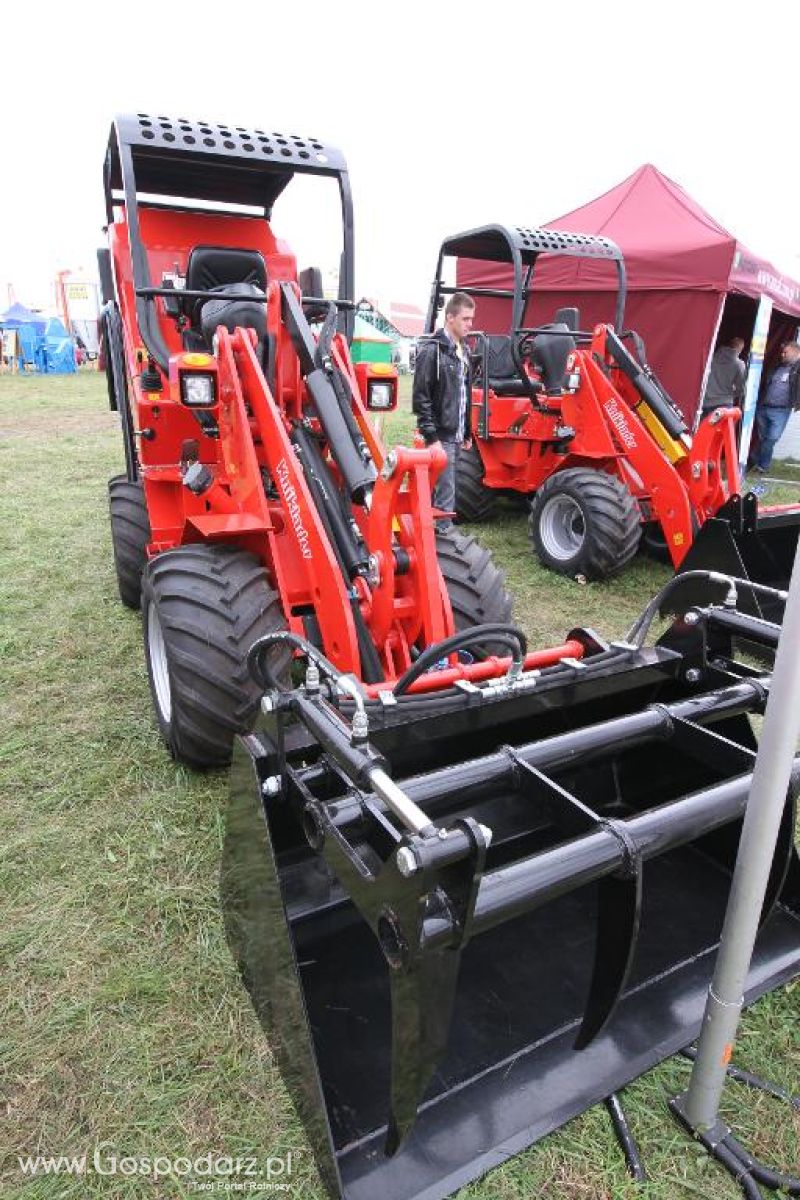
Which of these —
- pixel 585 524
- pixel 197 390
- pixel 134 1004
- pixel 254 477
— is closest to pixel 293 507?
pixel 254 477

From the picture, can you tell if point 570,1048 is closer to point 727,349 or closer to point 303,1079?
point 303,1079

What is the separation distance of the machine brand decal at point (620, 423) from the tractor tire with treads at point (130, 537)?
3.56 m

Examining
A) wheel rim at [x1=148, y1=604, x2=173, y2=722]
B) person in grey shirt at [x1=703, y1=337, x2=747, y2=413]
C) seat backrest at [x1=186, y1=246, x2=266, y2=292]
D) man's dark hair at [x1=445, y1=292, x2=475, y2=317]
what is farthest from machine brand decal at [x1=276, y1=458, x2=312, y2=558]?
person in grey shirt at [x1=703, y1=337, x2=747, y2=413]

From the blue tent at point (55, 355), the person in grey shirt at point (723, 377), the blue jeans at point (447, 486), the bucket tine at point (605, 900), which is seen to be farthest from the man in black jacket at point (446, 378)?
the blue tent at point (55, 355)

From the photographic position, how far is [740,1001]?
1.64m

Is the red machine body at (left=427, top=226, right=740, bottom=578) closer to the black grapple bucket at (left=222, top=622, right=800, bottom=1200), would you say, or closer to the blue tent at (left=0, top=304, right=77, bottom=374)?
the black grapple bucket at (left=222, top=622, right=800, bottom=1200)

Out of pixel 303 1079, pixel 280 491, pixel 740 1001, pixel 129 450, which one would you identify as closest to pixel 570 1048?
pixel 740 1001

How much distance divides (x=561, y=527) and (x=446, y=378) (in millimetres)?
1532

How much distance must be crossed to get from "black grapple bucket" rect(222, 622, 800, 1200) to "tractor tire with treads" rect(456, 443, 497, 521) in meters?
5.04

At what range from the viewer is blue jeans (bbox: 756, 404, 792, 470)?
38.2ft

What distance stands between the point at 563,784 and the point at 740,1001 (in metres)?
0.97

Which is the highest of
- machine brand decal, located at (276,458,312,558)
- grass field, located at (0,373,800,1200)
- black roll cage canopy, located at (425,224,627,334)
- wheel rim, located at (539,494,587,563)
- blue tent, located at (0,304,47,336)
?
black roll cage canopy, located at (425,224,627,334)

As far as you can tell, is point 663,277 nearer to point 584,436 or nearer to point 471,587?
point 584,436

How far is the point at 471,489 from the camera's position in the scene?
7.39 meters
